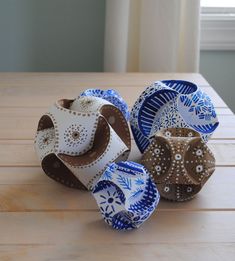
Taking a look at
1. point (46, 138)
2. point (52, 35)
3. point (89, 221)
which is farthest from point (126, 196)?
point (52, 35)

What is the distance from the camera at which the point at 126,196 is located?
71 centimetres

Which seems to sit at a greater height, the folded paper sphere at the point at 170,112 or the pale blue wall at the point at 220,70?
the folded paper sphere at the point at 170,112

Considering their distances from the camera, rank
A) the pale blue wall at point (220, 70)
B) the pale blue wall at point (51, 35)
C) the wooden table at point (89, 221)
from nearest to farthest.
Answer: the wooden table at point (89, 221), the pale blue wall at point (51, 35), the pale blue wall at point (220, 70)

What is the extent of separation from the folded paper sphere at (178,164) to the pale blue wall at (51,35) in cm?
115

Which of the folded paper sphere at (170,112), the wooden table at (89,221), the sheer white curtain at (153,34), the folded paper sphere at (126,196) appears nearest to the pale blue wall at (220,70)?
the sheer white curtain at (153,34)

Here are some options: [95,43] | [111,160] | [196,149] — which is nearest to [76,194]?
[111,160]

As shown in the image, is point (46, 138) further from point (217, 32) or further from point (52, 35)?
point (217, 32)

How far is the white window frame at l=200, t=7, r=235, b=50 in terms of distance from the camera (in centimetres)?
194

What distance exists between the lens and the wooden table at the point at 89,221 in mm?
669

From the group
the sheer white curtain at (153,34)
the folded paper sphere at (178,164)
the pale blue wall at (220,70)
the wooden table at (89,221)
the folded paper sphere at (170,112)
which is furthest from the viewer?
the pale blue wall at (220,70)

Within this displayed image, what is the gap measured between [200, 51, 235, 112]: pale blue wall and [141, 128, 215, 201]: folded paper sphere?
4.01 ft

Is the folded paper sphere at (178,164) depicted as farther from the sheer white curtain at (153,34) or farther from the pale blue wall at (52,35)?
the pale blue wall at (52,35)

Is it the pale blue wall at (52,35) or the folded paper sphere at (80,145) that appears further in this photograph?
Result: the pale blue wall at (52,35)

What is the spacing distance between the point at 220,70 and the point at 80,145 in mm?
1272
